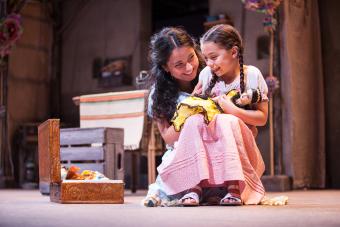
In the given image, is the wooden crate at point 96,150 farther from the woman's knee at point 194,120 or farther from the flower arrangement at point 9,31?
the flower arrangement at point 9,31

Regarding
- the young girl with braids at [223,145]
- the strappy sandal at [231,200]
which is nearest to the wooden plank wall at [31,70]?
the young girl with braids at [223,145]

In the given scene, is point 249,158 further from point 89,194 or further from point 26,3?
point 26,3

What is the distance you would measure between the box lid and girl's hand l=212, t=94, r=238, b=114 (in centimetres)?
82

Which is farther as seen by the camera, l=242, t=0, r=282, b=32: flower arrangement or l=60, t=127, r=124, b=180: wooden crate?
l=242, t=0, r=282, b=32: flower arrangement

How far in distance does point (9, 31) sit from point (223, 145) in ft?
14.7

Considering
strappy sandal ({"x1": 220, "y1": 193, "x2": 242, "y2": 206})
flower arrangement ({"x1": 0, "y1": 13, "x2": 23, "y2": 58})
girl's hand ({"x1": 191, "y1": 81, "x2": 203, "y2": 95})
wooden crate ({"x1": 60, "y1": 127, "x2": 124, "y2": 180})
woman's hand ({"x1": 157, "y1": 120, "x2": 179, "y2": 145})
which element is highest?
flower arrangement ({"x1": 0, "y1": 13, "x2": 23, "y2": 58})

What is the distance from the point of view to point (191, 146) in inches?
102

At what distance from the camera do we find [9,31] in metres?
6.42

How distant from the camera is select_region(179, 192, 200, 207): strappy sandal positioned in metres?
2.53

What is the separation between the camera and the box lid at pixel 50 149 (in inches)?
112

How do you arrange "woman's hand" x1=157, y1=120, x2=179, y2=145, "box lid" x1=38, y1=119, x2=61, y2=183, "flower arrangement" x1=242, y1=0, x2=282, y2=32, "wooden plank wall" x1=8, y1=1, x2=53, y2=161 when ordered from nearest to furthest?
"woman's hand" x1=157, y1=120, x2=179, y2=145 → "box lid" x1=38, y1=119, x2=61, y2=183 → "flower arrangement" x1=242, y1=0, x2=282, y2=32 → "wooden plank wall" x1=8, y1=1, x2=53, y2=161

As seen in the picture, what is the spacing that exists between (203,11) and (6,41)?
9.38ft

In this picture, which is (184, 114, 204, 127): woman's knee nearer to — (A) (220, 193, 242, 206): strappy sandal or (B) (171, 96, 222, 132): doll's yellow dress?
(B) (171, 96, 222, 132): doll's yellow dress

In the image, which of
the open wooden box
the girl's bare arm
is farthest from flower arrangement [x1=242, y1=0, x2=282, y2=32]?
the open wooden box
